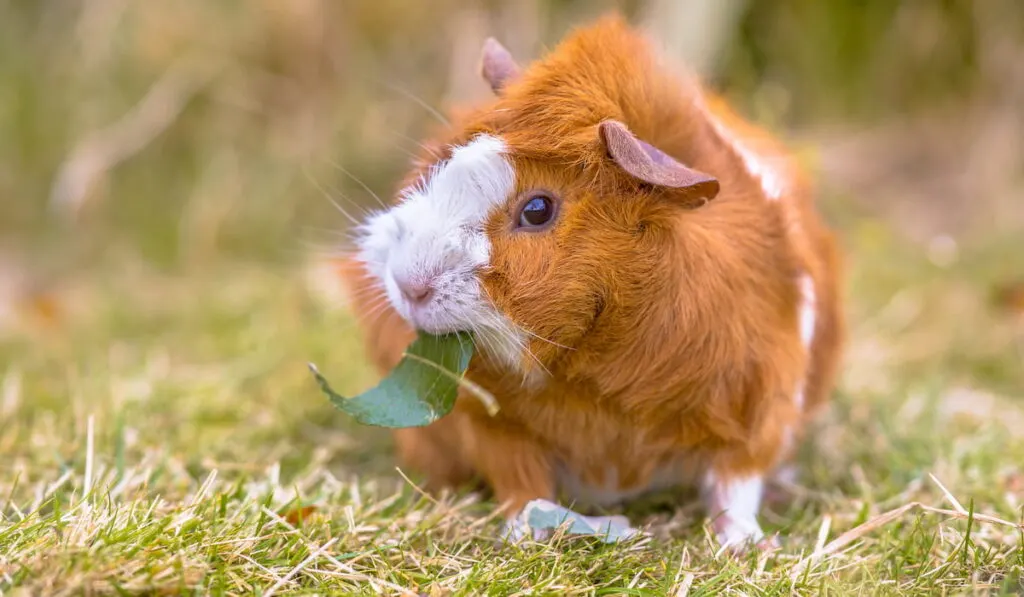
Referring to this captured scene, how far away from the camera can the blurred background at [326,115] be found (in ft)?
16.8

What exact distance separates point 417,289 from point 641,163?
50 centimetres

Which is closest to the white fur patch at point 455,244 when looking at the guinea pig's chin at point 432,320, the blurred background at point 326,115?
the guinea pig's chin at point 432,320

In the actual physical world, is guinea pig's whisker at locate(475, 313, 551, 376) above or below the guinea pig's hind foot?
above

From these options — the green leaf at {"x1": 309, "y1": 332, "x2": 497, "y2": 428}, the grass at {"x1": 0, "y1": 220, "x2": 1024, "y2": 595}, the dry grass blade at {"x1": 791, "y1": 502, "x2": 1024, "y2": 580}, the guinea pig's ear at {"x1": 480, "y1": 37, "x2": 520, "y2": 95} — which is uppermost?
the guinea pig's ear at {"x1": 480, "y1": 37, "x2": 520, "y2": 95}

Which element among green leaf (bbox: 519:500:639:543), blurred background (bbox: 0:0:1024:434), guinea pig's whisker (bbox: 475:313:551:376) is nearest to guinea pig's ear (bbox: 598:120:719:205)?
guinea pig's whisker (bbox: 475:313:551:376)

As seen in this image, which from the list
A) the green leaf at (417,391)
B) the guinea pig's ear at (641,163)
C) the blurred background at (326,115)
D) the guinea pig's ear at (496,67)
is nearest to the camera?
the guinea pig's ear at (641,163)

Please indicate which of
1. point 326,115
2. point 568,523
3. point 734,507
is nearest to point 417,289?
point 568,523

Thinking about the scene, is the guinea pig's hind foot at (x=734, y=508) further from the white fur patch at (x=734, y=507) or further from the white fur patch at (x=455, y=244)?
the white fur patch at (x=455, y=244)

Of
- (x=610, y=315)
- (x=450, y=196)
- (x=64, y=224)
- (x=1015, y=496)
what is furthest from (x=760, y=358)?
(x=64, y=224)

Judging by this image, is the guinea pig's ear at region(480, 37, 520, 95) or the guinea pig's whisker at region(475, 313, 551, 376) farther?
the guinea pig's ear at region(480, 37, 520, 95)

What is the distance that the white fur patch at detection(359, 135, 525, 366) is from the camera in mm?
1838

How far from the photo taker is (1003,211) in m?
5.44

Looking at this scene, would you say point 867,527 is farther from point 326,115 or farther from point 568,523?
point 326,115

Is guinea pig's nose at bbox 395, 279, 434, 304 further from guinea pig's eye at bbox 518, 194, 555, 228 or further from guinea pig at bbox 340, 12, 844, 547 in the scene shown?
guinea pig's eye at bbox 518, 194, 555, 228
